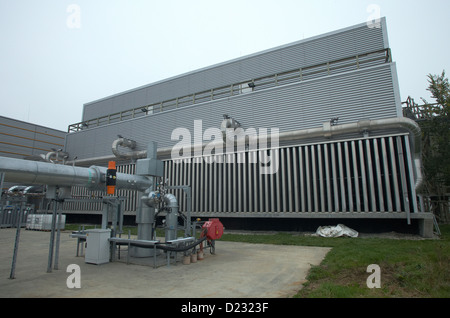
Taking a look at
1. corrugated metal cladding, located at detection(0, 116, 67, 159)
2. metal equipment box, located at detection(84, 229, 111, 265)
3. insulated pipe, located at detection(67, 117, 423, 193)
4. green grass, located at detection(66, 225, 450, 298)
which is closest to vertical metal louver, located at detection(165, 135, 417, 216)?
insulated pipe, located at detection(67, 117, 423, 193)

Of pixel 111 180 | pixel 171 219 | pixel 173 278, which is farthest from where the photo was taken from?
pixel 171 219

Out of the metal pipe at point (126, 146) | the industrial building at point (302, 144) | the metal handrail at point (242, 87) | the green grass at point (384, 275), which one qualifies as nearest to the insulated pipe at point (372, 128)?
the industrial building at point (302, 144)

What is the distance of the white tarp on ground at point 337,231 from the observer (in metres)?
12.2

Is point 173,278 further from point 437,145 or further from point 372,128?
point 437,145

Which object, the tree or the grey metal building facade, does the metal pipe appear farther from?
the tree

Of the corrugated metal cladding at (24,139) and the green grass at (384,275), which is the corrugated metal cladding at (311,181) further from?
the corrugated metal cladding at (24,139)

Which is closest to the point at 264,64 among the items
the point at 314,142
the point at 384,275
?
the point at 314,142

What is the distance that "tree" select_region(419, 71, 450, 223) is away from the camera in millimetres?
18344

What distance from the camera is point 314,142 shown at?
45.2 ft

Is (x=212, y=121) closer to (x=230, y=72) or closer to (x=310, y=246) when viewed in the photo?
(x=230, y=72)

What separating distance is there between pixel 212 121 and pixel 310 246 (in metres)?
10.1

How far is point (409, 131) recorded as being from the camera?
12078 millimetres

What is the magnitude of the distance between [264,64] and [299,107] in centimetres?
623
